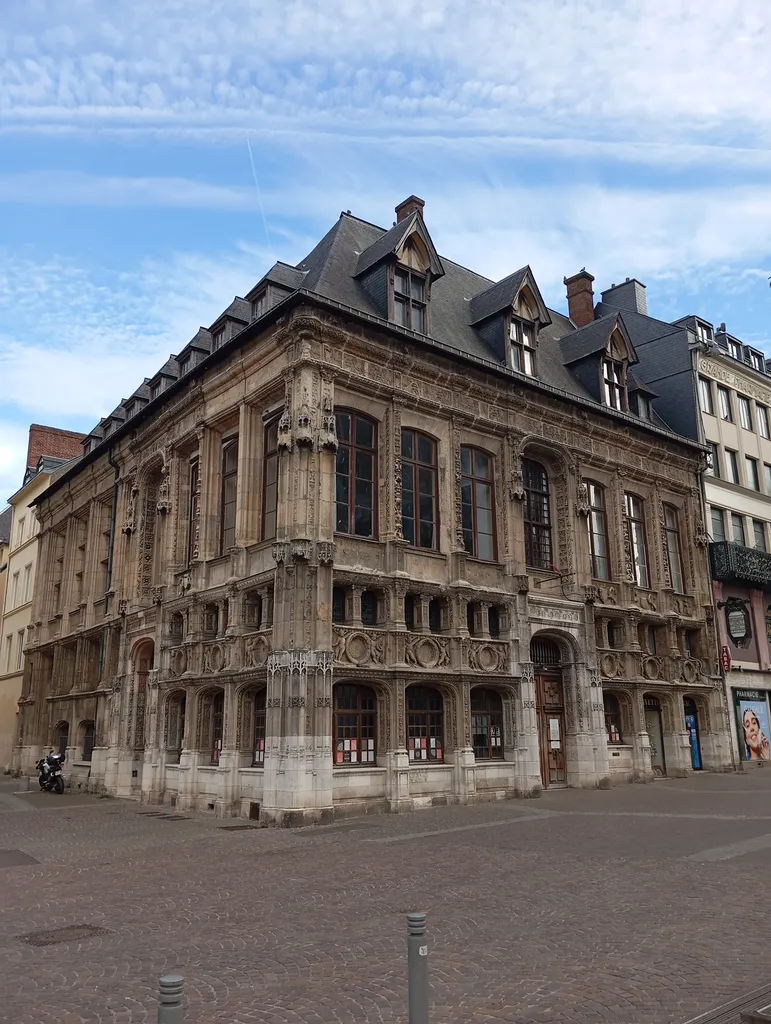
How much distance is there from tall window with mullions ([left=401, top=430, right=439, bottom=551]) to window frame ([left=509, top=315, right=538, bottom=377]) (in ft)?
16.5

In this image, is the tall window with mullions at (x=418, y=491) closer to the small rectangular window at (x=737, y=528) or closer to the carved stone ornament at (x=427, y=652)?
the carved stone ornament at (x=427, y=652)

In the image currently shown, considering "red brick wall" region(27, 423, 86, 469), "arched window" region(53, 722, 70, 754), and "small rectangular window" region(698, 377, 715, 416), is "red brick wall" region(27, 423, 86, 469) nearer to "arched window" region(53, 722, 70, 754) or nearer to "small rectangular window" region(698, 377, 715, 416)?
"arched window" region(53, 722, 70, 754)

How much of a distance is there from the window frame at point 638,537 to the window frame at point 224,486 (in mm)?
13418

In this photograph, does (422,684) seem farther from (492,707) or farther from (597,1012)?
(597,1012)

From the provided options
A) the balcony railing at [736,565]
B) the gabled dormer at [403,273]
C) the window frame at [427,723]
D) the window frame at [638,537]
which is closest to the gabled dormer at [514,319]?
the gabled dormer at [403,273]

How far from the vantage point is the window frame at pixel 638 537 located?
93.3ft

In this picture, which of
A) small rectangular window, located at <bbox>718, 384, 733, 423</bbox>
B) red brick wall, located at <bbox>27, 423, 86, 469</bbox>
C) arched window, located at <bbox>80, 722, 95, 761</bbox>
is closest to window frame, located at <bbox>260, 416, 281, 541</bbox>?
arched window, located at <bbox>80, 722, 95, 761</bbox>

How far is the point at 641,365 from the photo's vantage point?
3497cm

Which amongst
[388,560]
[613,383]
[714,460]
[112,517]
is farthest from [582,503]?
[112,517]

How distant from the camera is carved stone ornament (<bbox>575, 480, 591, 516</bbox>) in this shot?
85.5 feet

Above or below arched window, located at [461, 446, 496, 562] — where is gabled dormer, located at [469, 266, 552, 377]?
above

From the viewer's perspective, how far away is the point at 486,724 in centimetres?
2223

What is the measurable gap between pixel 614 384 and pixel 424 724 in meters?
14.9

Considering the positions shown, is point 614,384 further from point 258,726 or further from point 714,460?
point 258,726
